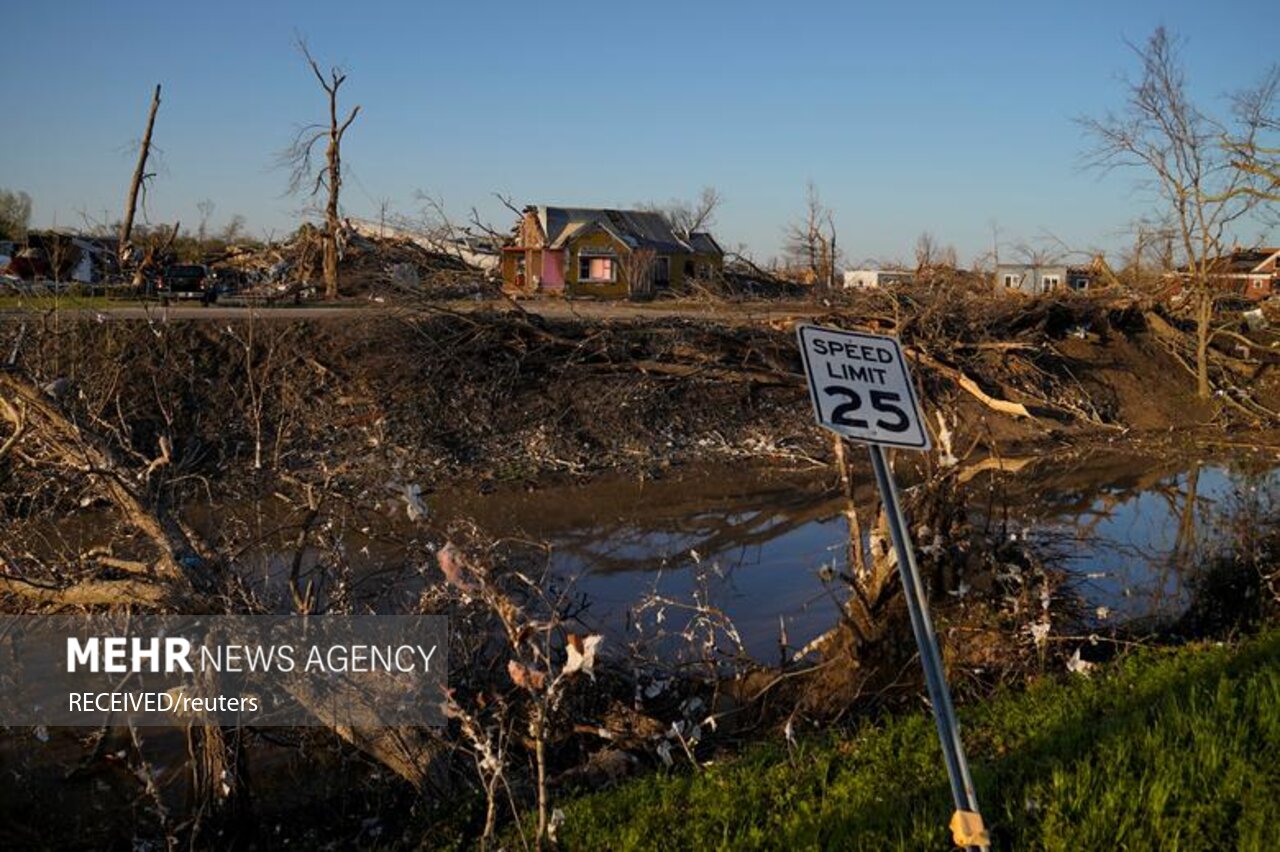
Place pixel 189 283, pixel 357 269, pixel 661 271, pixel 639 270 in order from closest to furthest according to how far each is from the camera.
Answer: pixel 189 283, pixel 357 269, pixel 639 270, pixel 661 271

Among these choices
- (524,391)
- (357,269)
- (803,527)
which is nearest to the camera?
(803,527)

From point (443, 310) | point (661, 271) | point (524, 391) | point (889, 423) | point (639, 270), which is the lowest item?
point (524, 391)

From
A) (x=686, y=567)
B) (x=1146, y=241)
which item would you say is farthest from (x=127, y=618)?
(x=1146, y=241)

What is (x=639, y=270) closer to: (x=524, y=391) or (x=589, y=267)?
(x=589, y=267)

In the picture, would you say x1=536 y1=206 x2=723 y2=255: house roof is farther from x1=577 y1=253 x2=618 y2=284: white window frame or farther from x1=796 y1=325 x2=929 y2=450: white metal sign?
x1=796 y1=325 x2=929 y2=450: white metal sign

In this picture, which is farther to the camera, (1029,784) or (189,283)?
(189,283)

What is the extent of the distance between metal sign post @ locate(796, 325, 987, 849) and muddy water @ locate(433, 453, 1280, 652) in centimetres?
428

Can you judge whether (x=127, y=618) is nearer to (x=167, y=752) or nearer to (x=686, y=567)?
(x=167, y=752)

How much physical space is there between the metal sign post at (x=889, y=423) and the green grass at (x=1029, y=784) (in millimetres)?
713

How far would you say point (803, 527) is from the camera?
13.9 metres

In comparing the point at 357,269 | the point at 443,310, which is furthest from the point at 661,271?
the point at 443,310

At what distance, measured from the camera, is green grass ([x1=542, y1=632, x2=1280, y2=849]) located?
4.36 m

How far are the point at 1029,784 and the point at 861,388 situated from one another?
200 cm

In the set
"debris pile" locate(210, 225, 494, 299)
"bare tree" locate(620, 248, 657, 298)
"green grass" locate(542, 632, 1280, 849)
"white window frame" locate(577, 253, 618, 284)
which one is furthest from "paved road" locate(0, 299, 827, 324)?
"white window frame" locate(577, 253, 618, 284)
